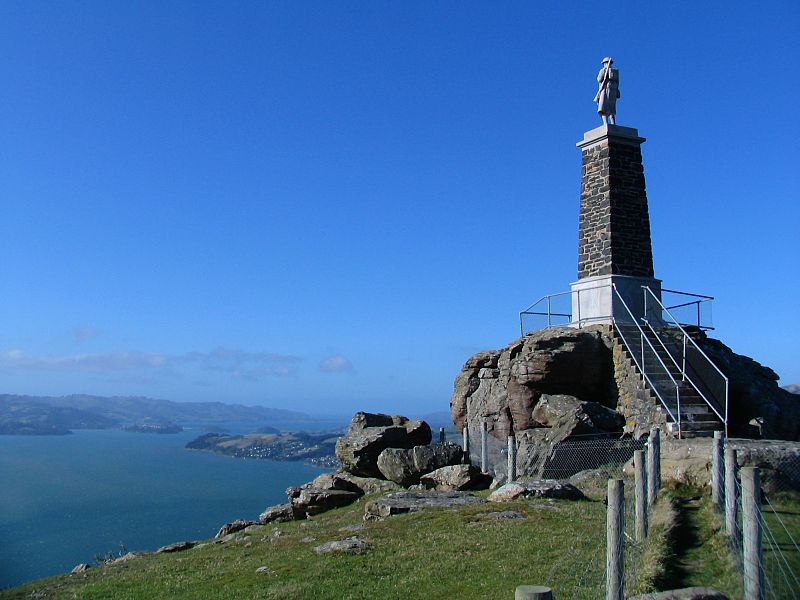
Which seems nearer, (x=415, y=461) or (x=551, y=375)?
(x=415, y=461)

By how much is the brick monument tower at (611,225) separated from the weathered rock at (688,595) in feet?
63.0

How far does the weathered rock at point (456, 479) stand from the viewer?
2228 centimetres

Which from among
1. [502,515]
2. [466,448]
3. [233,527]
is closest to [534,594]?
[502,515]

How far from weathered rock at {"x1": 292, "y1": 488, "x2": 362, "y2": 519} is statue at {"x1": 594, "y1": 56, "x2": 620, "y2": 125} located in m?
16.2

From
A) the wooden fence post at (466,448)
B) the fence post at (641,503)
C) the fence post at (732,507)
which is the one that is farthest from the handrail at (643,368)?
the fence post at (732,507)

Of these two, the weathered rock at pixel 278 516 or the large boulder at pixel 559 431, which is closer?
the large boulder at pixel 559 431

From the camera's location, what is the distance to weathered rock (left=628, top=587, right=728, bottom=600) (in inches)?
311

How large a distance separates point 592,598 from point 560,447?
1269 centimetres

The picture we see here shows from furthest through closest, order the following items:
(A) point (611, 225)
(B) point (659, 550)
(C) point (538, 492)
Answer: (A) point (611, 225), (C) point (538, 492), (B) point (659, 550)

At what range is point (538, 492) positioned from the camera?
17609 millimetres

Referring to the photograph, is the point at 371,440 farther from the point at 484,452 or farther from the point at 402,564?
the point at 402,564

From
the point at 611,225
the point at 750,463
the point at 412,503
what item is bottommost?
the point at 412,503

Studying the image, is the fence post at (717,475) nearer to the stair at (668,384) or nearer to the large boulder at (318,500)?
the stair at (668,384)

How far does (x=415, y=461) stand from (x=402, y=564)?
41.3 ft
